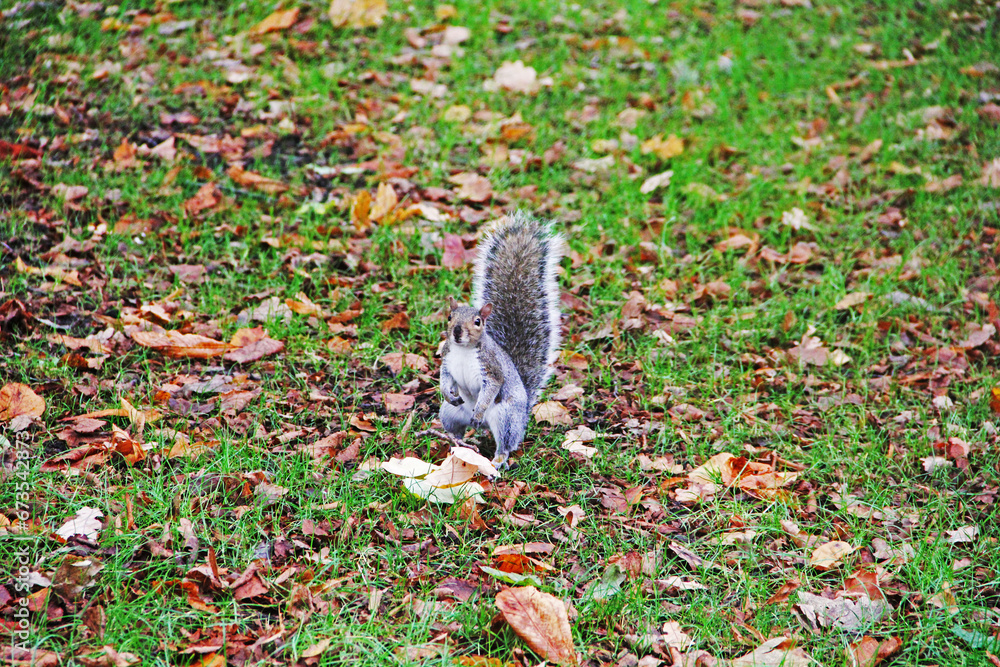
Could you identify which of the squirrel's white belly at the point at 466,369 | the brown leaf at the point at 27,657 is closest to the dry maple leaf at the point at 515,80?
the squirrel's white belly at the point at 466,369

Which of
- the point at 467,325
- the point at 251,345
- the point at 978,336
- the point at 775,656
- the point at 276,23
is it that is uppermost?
the point at 276,23

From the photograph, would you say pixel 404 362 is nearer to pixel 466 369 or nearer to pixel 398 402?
pixel 398 402

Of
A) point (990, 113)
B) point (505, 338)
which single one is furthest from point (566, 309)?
point (990, 113)

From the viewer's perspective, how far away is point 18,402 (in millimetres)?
2869

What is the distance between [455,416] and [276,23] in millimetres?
3953

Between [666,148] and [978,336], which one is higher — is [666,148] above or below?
above

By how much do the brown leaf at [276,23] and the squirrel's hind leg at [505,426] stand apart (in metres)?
3.98

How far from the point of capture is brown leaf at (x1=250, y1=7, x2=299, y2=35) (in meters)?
5.79

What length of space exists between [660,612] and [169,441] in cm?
161

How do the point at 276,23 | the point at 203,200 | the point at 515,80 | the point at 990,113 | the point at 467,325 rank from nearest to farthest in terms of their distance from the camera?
1. the point at 467,325
2. the point at 203,200
3. the point at 990,113
4. the point at 515,80
5. the point at 276,23

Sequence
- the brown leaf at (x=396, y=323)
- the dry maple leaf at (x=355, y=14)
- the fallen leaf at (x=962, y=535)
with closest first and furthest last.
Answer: the fallen leaf at (x=962, y=535) < the brown leaf at (x=396, y=323) < the dry maple leaf at (x=355, y=14)

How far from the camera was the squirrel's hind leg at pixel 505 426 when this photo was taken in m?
2.85

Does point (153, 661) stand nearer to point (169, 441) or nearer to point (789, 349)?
point (169, 441)

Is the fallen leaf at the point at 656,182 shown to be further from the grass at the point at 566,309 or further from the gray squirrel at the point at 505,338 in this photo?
the gray squirrel at the point at 505,338
